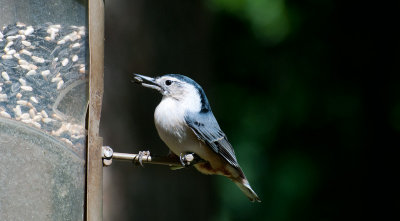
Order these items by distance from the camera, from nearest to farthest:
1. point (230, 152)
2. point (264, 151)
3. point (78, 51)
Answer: point (78, 51) → point (230, 152) → point (264, 151)

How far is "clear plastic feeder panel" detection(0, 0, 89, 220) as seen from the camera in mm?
2992

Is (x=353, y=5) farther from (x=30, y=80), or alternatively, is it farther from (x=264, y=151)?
(x=30, y=80)

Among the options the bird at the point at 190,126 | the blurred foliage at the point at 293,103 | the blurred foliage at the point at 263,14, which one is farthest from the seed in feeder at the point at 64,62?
the blurred foliage at the point at 293,103

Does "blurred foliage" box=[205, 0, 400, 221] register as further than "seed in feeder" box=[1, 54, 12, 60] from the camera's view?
Yes

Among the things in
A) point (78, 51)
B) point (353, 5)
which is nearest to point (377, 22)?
point (353, 5)

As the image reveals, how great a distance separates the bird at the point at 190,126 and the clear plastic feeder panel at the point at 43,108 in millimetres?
703

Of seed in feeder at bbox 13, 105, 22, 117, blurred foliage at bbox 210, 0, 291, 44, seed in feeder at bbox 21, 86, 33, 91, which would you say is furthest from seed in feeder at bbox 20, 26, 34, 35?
blurred foliage at bbox 210, 0, 291, 44

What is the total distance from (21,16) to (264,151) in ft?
16.6

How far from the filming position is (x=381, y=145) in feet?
25.8

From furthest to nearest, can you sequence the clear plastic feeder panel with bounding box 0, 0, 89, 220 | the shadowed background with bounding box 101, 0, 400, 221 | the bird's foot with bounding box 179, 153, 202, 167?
the shadowed background with bounding box 101, 0, 400, 221, the bird's foot with bounding box 179, 153, 202, 167, the clear plastic feeder panel with bounding box 0, 0, 89, 220

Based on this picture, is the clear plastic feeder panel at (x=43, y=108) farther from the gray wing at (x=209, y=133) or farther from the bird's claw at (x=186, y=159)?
the gray wing at (x=209, y=133)

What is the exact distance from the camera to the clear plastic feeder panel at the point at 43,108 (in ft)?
9.82

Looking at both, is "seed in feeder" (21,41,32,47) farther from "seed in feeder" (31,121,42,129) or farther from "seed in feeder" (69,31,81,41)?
"seed in feeder" (31,121,42,129)

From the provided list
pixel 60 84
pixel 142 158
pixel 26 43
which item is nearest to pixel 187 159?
pixel 142 158
